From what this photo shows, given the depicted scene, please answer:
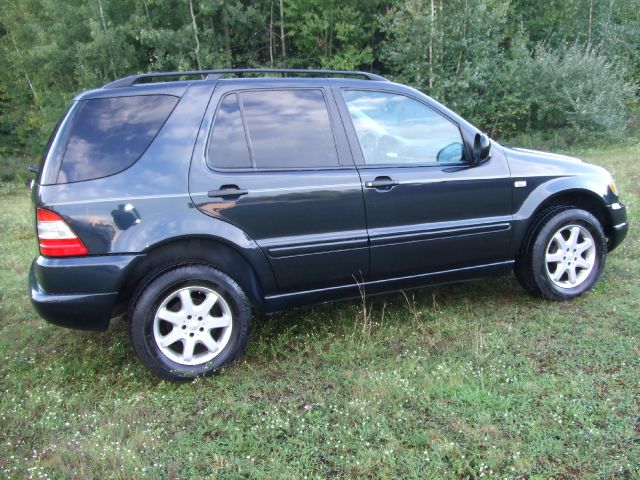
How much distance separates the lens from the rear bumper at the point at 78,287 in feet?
9.89

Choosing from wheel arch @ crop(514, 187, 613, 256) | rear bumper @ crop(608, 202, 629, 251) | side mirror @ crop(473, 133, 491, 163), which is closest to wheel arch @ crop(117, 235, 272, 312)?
side mirror @ crop(473, 133, 491, 163)

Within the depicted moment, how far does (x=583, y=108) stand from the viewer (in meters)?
14.4

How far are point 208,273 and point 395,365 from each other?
1305mm

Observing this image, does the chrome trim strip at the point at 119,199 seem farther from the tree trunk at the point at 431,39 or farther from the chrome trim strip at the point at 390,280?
the tree trunk at the point at 431,39

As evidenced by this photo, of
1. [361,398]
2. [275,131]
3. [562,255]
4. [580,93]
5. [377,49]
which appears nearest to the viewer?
[361,398]

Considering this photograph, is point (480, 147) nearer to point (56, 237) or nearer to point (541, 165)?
point (541, 165)

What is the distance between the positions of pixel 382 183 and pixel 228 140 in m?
1.04

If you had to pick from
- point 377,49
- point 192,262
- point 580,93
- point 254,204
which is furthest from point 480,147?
point 377,49

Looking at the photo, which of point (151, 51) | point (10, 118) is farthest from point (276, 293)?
point (10, 118)

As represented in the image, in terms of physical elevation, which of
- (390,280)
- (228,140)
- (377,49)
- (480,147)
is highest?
(228,140)

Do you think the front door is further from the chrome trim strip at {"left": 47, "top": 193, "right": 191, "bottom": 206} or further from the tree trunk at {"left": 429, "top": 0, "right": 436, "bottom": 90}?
the tree trunk at {"left": 429, "top": 0, "right": 436, "bottom": 90}

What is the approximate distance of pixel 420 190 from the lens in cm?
365

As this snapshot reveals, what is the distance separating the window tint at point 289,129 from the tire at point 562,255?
5.83 feet

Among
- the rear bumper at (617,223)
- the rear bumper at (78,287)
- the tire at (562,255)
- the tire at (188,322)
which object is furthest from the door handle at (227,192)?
the rear bumper at (617,223)
